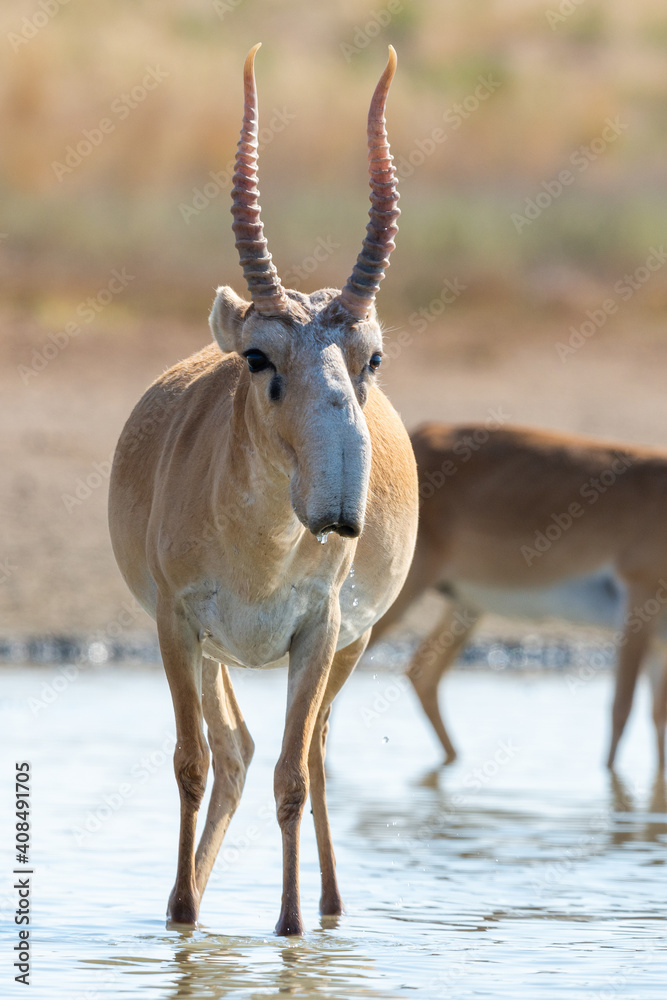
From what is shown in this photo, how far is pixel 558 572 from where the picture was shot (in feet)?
36.2

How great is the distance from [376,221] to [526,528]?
19.9 ft

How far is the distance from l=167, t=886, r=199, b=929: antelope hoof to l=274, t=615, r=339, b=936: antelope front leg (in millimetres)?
296

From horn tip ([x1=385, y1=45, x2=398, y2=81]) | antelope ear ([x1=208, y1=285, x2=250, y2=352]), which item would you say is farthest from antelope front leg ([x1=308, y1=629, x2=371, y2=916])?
horn tip ([x1=385, y1=45, x2=398, y2=81])

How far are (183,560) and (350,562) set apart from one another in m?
0.53

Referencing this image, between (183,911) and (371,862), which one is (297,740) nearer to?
(183,911)

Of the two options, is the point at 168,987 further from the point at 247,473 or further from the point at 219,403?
the point at 219,403

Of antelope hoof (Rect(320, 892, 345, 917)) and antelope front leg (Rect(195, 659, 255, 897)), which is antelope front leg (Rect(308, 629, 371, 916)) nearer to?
antelope hoof (Rect(320, 892, 345, 917))

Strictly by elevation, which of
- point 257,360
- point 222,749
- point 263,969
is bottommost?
point 263,969

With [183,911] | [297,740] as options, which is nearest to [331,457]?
[297,740]

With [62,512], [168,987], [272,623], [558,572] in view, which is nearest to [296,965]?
[168,987]

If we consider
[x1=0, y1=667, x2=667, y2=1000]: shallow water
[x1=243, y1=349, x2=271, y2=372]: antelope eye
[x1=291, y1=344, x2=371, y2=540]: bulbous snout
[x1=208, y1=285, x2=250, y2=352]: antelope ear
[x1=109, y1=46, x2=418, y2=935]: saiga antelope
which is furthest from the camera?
[x1=208, y1=285, x2=250, y2=352]: antelope ear

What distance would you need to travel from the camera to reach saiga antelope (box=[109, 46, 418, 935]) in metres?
4.91

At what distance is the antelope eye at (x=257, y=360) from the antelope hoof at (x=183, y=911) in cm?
177

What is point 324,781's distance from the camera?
6.32 metres
